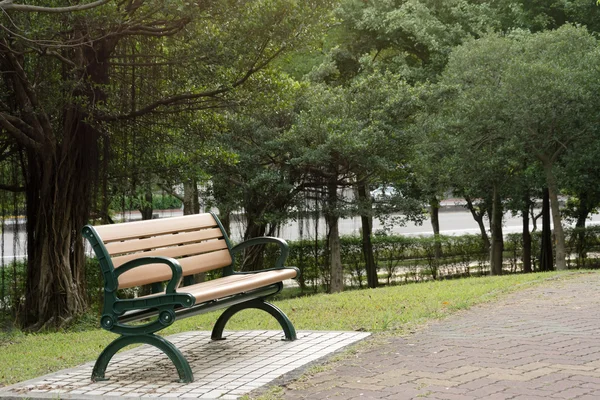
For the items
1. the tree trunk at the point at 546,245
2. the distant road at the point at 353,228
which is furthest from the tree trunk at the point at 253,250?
the tree trunk at the point at 546,245

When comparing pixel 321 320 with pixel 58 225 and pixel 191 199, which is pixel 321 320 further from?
pixel 191 199

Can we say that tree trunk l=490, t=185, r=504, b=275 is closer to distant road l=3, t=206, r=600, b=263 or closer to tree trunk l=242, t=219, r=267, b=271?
distant road l=3, t=206, r=600, b=263

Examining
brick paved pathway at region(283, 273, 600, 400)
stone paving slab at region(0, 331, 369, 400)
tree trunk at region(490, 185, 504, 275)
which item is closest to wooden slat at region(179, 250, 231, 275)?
stone paving slab at region(0, 331, 369, 400)

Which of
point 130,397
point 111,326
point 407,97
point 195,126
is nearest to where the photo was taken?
point 130,397

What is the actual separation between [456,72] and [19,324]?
1258cm

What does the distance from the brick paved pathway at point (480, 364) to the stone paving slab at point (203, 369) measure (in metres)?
0.36

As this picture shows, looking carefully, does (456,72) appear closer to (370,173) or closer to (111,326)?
(370,173)

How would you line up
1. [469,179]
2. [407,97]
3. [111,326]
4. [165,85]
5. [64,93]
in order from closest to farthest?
[111,326]
[64,93]
[165,85]
[407,97]
[469,179]

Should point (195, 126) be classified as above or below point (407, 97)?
below

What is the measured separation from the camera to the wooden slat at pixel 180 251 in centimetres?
584

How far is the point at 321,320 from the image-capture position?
7895mm

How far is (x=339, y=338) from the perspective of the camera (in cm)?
648

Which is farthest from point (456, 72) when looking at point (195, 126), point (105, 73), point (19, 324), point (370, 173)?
point (19, 324)

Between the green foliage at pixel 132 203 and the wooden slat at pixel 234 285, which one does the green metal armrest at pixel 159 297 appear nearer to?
the wooden slat at pixel 234 285
